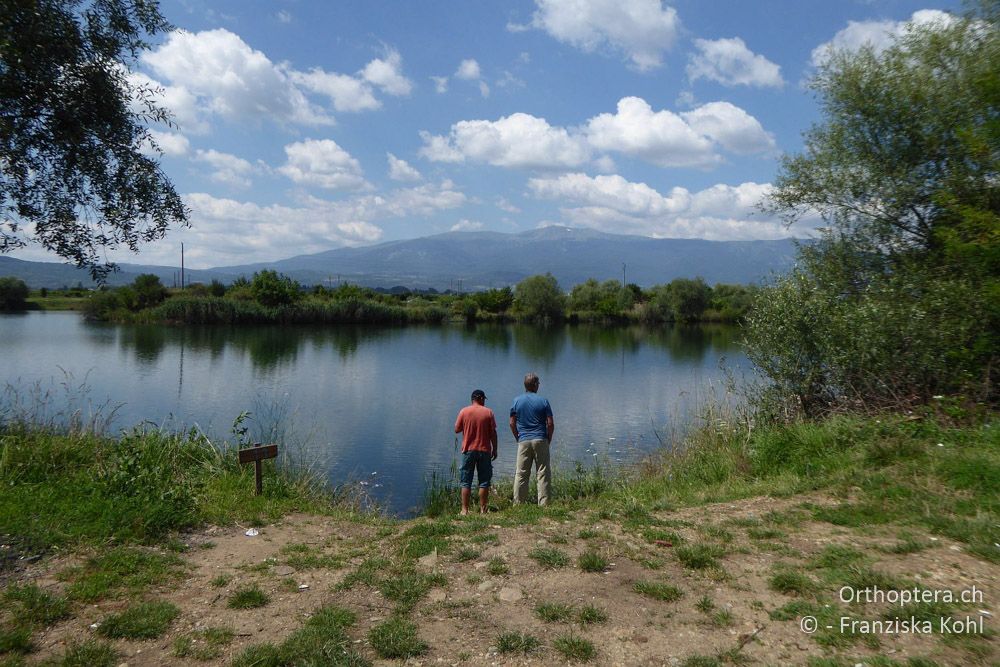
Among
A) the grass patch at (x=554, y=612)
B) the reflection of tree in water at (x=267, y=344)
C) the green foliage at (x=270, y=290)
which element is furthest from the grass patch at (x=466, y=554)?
the green foliage at (x=270, y=290)

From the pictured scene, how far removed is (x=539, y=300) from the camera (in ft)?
290

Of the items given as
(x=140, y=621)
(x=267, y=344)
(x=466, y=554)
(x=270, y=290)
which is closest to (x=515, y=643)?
(x=466, y=554)

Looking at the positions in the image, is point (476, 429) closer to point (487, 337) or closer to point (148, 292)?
point (487, 337)

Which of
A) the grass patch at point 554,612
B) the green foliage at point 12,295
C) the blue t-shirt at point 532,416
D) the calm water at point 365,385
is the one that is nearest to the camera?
the grass patch at point 554,612

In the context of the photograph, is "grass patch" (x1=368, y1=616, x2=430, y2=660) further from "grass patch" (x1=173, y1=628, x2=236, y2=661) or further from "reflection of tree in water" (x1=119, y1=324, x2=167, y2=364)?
"reflection of tree in water" (x1=119, y1=324, x2=167, y2=364)

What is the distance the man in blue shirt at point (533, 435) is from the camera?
31.3 ft

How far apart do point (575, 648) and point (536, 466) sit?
5559 millimetres

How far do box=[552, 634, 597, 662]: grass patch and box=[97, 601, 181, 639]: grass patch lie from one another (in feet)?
9.27

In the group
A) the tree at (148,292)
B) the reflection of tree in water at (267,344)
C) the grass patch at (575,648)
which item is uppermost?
the tree at (148,292)

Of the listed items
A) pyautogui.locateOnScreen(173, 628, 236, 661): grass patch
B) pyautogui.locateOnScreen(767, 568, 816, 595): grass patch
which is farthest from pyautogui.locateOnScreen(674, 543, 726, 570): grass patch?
pyautogui.locateOnScreen(173, 628, 236, 661): grass patch

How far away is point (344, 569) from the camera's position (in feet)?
18.9

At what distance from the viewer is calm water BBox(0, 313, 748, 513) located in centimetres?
1587

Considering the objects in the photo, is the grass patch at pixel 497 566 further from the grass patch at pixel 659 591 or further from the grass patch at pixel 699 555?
the grass patch at pixel 699 555

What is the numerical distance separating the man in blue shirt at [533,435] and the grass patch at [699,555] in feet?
12.7
